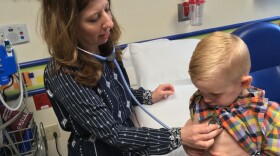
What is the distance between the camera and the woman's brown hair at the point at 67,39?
97cm

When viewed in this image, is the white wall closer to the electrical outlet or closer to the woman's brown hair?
the electrical outlet

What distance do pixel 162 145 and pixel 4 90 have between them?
4.25 ft

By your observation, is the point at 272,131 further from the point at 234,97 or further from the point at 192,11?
the point at 192,11

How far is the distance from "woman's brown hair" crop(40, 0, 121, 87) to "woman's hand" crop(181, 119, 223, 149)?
1.33 ft

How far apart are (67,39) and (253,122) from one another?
0.68 meters

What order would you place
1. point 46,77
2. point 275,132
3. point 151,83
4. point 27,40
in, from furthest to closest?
point 27,40 < point 151,83 < point 46,77 < point 275,132

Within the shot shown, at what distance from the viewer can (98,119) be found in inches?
40.4

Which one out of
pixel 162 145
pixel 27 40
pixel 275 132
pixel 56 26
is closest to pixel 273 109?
pixel 275 132

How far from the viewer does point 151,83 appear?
1607 millimetres

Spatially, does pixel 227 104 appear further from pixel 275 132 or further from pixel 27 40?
pixel 27 40

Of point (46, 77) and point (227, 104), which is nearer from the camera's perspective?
point (227, 104)

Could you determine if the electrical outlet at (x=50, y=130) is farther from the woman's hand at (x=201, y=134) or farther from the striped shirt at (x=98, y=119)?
the woman's hand at (x=201, y=134)

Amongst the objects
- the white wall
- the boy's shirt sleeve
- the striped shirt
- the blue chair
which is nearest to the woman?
the striped shirt

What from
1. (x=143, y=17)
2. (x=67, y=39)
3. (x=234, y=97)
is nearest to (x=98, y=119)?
(x=67, y=39)
